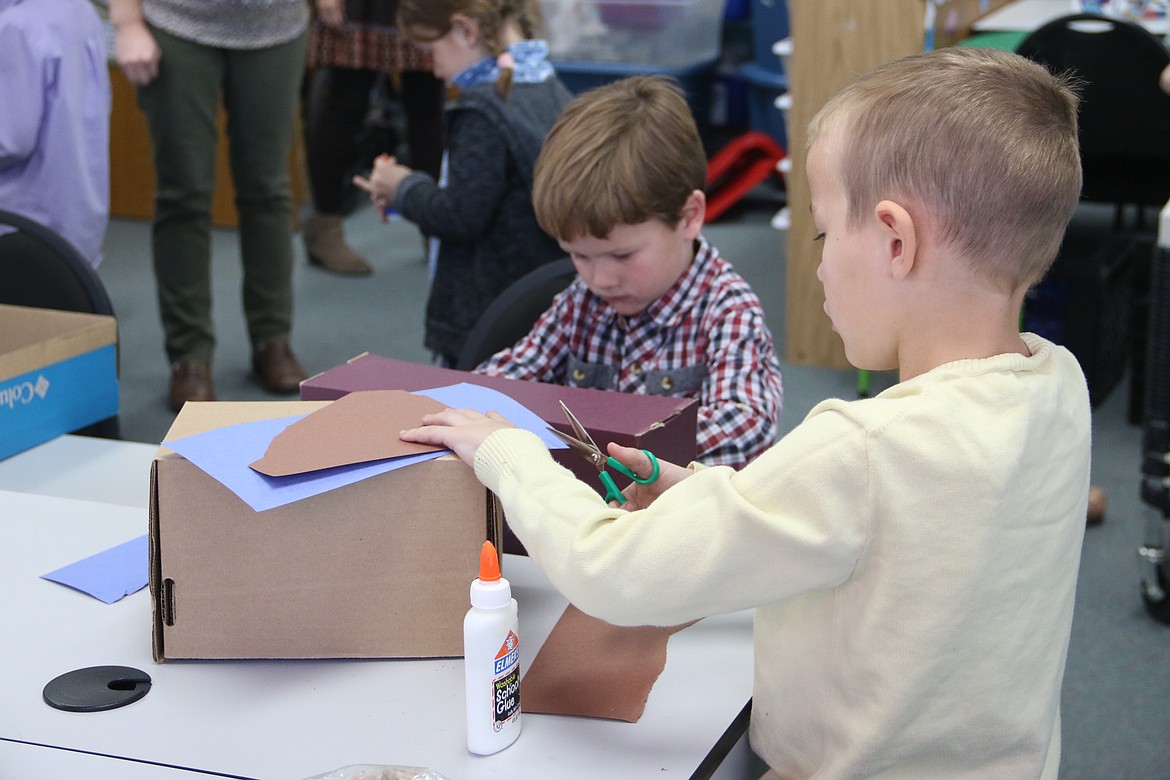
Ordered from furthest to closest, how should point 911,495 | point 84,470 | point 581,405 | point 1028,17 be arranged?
1. point 1028,17
2. point 84,470
3. point 581,405
4. point 911,495

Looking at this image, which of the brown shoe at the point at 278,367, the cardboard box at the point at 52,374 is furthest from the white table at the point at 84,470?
the brown shoe at the point at 278,367

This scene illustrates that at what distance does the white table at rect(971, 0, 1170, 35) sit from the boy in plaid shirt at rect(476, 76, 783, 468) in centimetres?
227

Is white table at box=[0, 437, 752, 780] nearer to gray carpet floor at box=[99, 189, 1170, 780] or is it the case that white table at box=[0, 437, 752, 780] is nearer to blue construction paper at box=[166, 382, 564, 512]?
blue construction paper at box=[166, 382, 564, 512]

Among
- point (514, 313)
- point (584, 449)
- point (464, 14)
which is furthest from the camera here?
point (464, 14)

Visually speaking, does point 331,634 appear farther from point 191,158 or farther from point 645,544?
point 191,158

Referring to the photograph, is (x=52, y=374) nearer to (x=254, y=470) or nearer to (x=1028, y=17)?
(x=254, y=470)

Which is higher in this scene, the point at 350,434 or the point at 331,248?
the point at 350,434

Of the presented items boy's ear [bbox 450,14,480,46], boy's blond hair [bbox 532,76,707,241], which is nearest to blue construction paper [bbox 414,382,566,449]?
boy's blond hair [bbox 532,76,707,241]

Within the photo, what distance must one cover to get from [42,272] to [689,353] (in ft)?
3.27

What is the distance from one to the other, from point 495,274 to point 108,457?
919 mm

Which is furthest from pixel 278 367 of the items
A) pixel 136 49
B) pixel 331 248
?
pixel 331 248

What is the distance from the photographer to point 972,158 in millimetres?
840

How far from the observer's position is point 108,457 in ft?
4.75

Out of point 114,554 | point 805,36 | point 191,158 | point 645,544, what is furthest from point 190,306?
point 645,544
